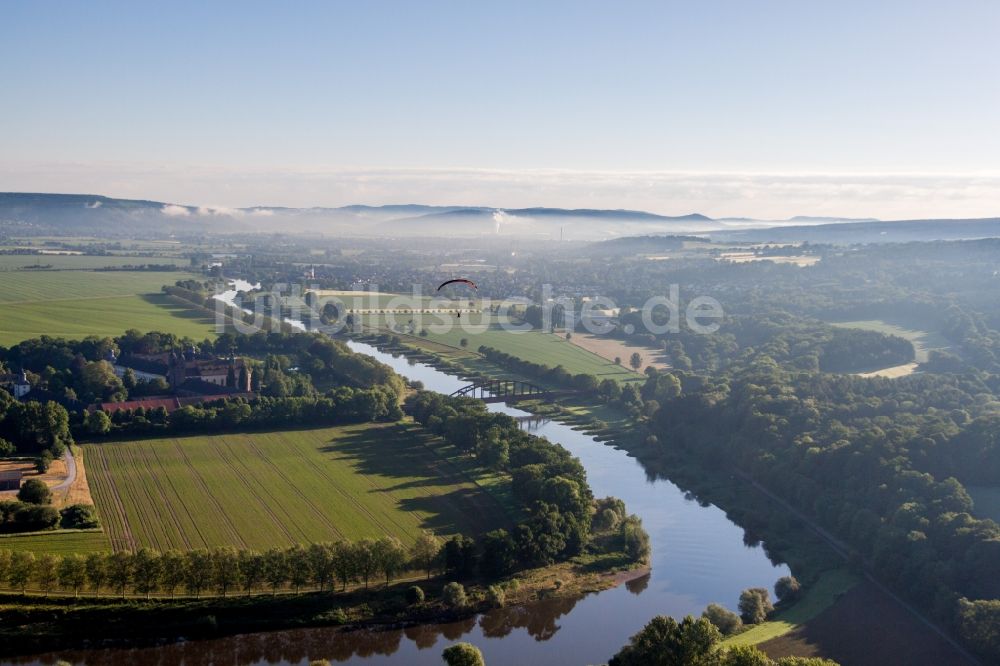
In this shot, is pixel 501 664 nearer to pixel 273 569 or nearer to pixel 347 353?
pixel 273 569

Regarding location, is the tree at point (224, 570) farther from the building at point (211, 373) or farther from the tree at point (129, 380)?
the tree at point (129, 380)

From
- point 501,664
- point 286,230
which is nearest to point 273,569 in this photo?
point 501,664

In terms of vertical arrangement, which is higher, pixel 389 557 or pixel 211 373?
pixel 211 373

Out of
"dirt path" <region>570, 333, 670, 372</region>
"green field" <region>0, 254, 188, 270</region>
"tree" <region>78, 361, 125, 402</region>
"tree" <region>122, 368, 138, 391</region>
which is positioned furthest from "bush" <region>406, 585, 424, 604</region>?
"green field" <region>0, 254, 188, 270</region>

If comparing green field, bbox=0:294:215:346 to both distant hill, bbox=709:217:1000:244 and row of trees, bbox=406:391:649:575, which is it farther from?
distant hill, bbox=709:217:1000:244

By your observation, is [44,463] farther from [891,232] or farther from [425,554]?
[891,232]

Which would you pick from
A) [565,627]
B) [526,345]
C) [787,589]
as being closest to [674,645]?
[565,627]

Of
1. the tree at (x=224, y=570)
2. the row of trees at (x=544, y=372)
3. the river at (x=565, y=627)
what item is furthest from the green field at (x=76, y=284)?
the river at (x=565, y=627)
